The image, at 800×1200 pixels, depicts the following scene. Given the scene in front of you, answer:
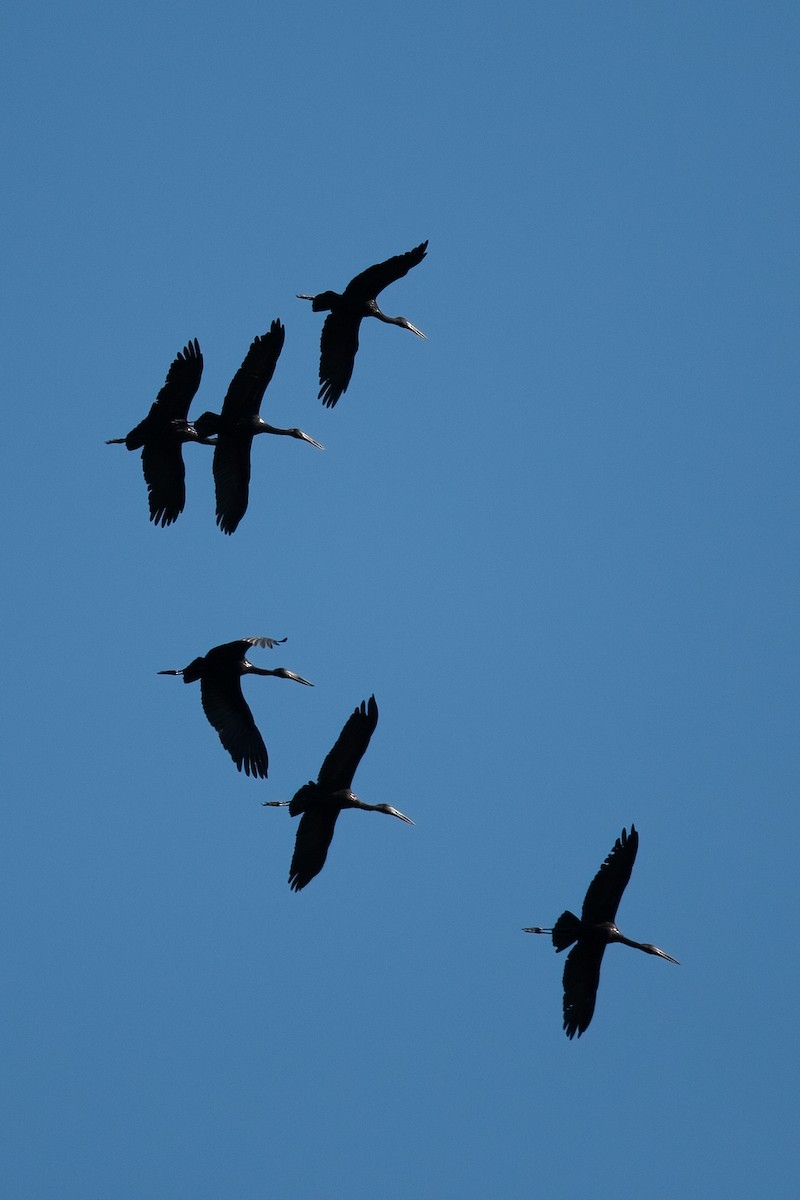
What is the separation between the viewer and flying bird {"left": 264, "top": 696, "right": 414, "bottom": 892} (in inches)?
1312

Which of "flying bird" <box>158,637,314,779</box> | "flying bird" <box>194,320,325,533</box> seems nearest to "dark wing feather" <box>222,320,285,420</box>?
"flying bird" <box>194,320,325,533</box>

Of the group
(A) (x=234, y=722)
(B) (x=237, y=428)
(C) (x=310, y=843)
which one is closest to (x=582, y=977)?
(C) (x=310, y=843)

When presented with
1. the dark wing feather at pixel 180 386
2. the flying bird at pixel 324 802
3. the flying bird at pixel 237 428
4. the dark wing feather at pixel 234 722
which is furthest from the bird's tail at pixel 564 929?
the dark wing feather at pixel 180 386

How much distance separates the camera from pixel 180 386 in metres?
34.4

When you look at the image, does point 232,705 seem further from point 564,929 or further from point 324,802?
point 564,929

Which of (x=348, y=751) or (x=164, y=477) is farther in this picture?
(x=164, y=477)

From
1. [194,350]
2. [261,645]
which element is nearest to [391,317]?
[194,350]

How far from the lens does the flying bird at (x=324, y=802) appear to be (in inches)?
1312

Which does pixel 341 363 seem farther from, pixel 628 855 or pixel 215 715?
pixel 628 855

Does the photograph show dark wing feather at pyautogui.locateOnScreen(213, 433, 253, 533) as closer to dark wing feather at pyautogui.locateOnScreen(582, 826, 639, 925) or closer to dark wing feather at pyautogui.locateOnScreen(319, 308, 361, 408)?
A: dark wing feather at pyautogui.locateOnScreen(319, 308, 361, 408)

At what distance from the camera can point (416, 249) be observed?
33875 mm

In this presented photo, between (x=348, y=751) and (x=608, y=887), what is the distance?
4.51 m

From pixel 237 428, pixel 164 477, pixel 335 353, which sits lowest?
pixel 164 477

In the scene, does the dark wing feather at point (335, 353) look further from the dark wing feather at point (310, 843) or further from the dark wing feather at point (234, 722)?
the dark wing feather at point (310, 843)
